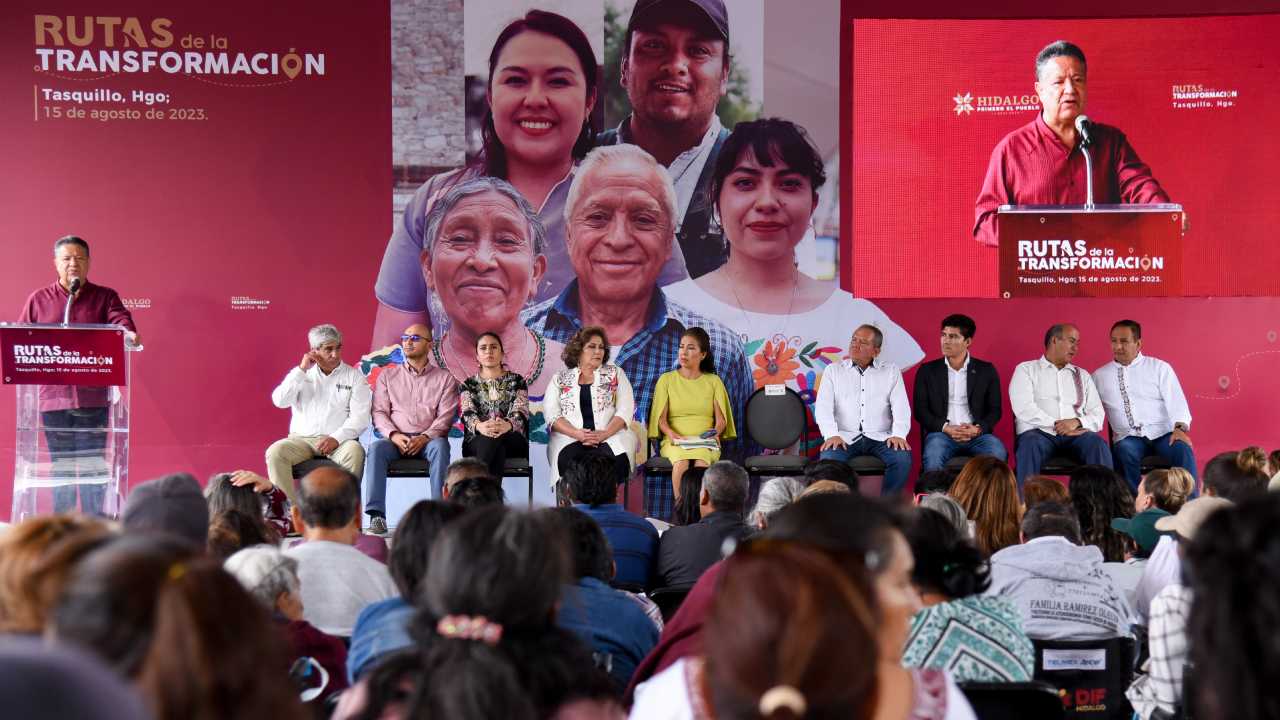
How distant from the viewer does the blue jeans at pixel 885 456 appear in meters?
6.95

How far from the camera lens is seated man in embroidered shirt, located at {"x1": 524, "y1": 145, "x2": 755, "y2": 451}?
782 cm

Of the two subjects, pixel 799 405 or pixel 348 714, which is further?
pixel 799 405

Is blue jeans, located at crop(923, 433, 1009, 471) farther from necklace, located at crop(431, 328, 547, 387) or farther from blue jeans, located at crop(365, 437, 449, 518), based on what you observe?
blue jeans, located at crop(365, 437, 449, 518)

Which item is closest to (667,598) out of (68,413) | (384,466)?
(384,466)

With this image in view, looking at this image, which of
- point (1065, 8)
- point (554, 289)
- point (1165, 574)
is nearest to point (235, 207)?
point (554, 289)

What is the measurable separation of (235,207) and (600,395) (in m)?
2.65

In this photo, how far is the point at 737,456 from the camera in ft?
24.9

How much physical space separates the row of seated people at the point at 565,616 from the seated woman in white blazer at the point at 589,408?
11.5 ft

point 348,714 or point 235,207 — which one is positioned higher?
point 235,207

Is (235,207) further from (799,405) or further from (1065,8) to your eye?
(1065,8)

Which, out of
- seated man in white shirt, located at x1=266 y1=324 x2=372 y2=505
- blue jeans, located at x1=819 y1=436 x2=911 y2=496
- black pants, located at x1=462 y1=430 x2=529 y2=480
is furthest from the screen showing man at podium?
seated man in white shirt, located at x1=266 y1=324 x2=372 y2=505

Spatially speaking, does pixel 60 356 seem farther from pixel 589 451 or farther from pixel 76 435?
pixel 589 451

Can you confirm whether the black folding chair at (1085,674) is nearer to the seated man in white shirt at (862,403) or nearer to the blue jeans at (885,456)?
the blue jeans at (885,456)

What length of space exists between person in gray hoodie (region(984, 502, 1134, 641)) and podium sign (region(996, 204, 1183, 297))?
4.72m
